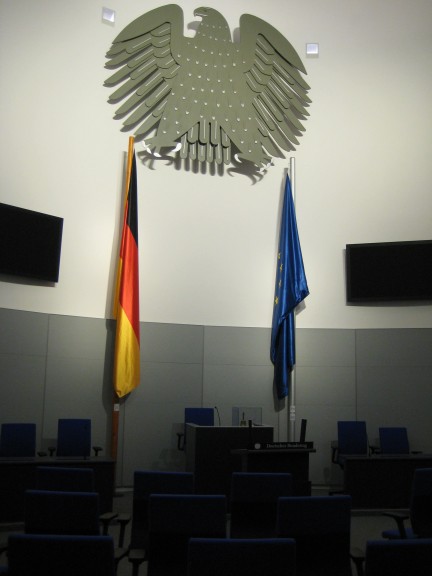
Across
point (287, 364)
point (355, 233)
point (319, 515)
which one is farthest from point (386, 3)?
point (319, 515)

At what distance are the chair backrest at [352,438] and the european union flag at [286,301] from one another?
90 cm

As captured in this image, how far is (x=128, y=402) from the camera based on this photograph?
7.86 m

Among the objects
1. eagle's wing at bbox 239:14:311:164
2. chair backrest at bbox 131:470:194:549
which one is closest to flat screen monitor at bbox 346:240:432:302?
eagle's wing at bbox 239:14:311:164

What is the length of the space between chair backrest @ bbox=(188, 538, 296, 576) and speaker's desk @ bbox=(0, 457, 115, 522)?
3.65 m

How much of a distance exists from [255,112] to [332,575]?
6.84 metres

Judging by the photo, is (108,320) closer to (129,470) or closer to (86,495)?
(129,470)

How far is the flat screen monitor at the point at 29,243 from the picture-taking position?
699 cm

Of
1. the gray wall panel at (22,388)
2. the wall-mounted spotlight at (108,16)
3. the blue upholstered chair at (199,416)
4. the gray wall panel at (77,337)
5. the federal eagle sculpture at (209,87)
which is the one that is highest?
the wall-mounted spotlight at (108,16)

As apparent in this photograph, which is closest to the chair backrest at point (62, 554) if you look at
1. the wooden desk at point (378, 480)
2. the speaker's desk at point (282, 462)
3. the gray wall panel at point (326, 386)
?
the speaker's desk at point (282, 462)

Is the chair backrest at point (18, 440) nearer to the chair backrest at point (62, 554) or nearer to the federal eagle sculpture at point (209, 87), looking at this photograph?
the federal eagle sculpture at point (209, 87)

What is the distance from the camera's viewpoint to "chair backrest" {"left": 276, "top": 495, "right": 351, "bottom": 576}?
325 cm

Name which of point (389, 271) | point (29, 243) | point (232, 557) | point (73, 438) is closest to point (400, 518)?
point (232, 557)

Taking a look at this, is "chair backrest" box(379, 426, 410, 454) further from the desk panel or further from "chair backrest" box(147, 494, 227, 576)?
"chair backrest" box(147, 494, 227, 576)

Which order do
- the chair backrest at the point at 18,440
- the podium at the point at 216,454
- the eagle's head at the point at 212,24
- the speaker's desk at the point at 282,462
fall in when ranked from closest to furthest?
the speaker's desk at the point at 282,462 → the podium at the point at 216,454 → the chair backrest at the point at 18,440 → the eagle's head at the point at 212,24
